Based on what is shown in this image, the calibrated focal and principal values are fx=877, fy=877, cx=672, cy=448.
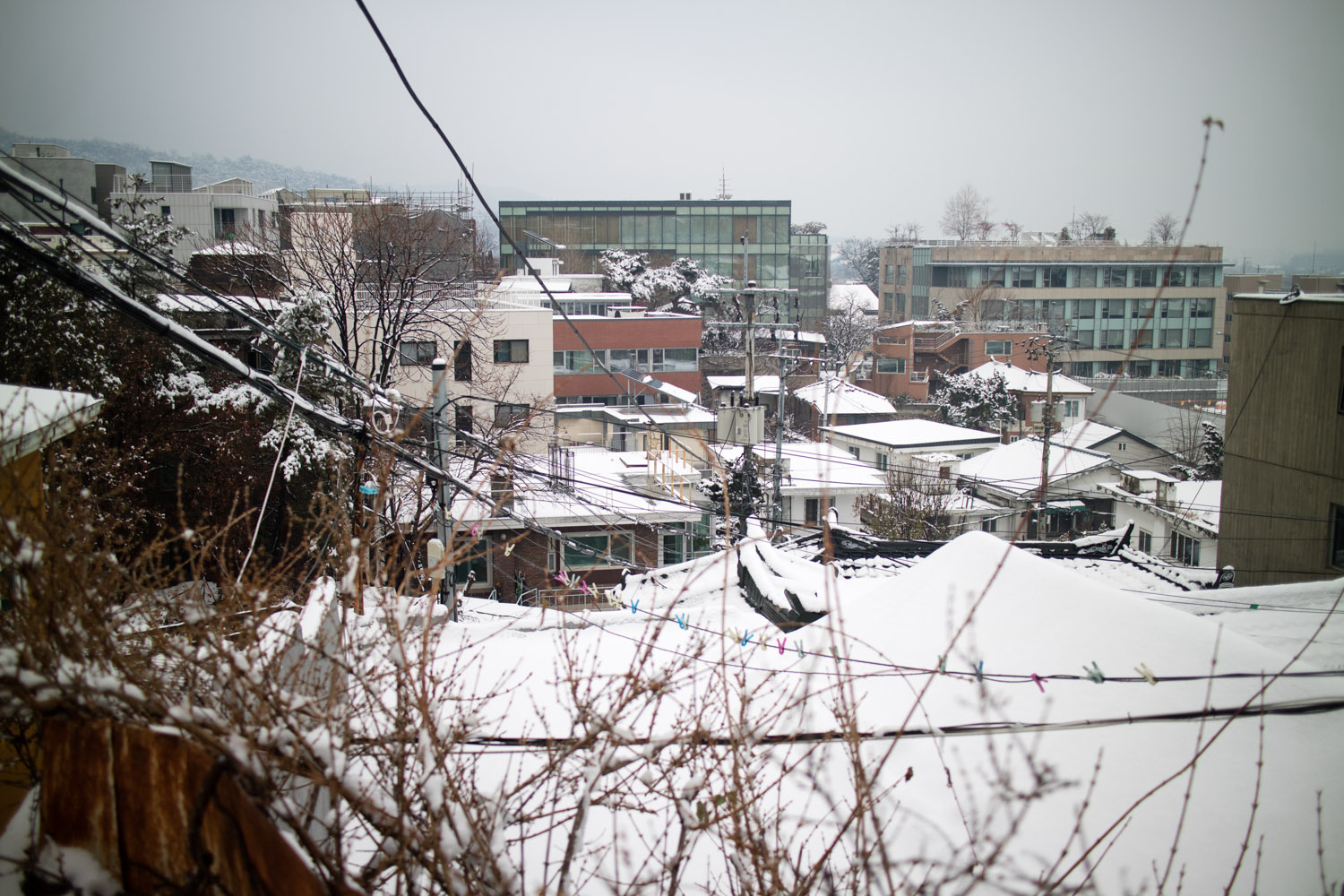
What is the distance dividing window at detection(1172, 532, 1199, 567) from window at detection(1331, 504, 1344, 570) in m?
7.13

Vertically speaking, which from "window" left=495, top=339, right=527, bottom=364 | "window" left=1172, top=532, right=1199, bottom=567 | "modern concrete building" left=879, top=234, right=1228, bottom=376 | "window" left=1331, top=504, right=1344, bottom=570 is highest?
"modern concrete building" left=879, top=234, right=1228, bottom=376

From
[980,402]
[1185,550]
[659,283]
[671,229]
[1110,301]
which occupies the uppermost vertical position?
[671,229]

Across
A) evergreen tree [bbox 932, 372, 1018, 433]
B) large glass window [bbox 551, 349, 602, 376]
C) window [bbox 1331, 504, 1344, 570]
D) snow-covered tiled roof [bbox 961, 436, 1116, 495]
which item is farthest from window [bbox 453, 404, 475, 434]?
evergreen tree [bbox 932, 372, 1018, 433]

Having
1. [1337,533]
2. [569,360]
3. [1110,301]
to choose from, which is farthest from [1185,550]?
[569,360]

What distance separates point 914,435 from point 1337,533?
13.0 meters

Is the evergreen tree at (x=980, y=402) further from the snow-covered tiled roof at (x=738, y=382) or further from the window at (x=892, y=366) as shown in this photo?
the snow-covered tiled roof at (x=738, y=382)

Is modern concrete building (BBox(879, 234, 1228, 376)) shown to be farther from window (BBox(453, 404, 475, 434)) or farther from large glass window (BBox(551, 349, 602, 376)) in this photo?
window (BBox(453, 404, 475, 434))

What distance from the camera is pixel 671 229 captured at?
133ft

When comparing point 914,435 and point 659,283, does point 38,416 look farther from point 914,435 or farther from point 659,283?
point 659,283

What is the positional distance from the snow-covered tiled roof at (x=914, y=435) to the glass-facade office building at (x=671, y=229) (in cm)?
1931

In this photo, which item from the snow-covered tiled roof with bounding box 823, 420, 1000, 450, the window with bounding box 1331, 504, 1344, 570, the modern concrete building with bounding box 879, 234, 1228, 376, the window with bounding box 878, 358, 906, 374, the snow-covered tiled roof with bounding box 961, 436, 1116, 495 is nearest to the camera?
the window with bounding box 1331, 504, 1344, 570

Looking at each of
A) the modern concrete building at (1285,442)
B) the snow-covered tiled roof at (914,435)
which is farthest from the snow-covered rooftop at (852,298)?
the modern concrete building at (1285,442)

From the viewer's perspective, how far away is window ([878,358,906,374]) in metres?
30.0

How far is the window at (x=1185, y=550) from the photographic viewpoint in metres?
15.4
